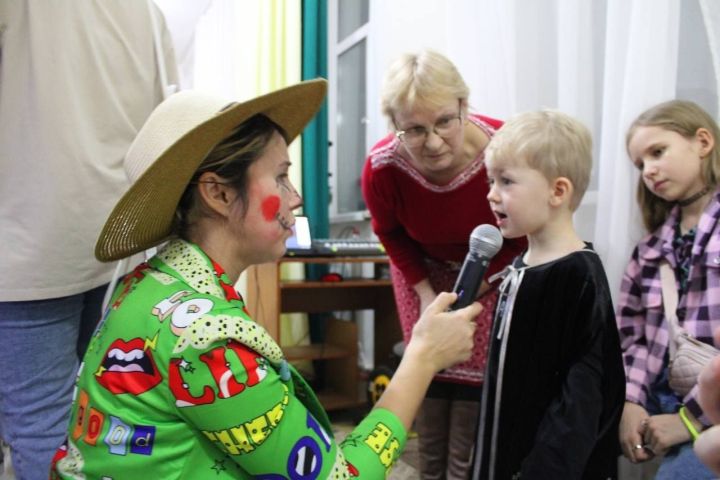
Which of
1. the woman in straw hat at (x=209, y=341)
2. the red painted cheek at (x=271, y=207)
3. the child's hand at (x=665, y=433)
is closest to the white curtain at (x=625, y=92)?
the child's hand at (x=665, y=433)

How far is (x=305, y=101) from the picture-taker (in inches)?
35.2

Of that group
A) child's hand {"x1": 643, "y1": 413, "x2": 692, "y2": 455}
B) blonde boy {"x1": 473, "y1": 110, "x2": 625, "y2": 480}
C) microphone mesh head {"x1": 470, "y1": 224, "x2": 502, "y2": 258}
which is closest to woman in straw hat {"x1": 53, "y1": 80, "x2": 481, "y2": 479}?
microphone mesh head {"x1": 470, "y1": 224, "x2": 502, "y2": 258}

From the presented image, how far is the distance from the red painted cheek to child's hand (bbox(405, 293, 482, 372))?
0.30m

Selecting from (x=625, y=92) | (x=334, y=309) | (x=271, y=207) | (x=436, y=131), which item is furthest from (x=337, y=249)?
(x=271, y=207)

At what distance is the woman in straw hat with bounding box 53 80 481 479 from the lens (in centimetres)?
65

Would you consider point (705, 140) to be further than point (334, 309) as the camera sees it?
No

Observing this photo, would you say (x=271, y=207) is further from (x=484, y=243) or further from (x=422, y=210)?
(x=422, y=210)

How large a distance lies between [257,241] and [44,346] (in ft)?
1.77

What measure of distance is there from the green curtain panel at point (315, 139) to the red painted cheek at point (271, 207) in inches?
90.8

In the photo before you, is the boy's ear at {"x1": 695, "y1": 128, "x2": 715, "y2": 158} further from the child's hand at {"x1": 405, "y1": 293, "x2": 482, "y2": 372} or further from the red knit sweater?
the child's hand at {"x1": 405, "y1": 293, "x2": 482, "y2": 372}

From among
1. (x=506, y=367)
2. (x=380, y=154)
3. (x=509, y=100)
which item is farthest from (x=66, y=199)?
(x=509, y=100)

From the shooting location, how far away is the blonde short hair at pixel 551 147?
1088 millimetres

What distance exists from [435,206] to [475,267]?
0.45m

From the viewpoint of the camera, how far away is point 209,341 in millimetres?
638
